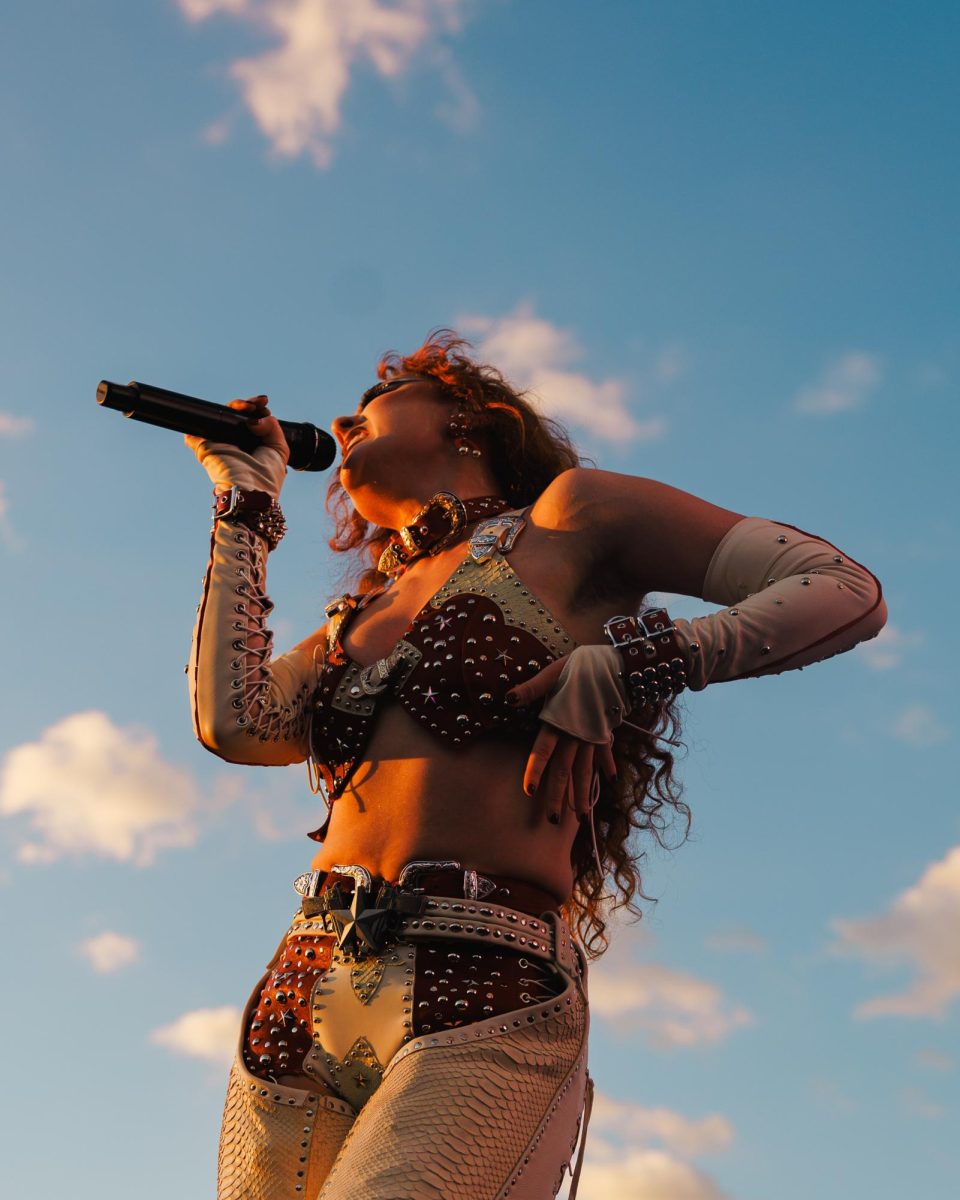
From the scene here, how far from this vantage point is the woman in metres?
3.16

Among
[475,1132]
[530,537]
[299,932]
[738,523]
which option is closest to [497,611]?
[530,537]

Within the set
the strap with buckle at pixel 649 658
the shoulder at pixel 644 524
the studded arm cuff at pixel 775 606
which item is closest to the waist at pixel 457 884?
the strap with buckle at pixel 649 658

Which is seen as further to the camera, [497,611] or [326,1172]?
[497,611]

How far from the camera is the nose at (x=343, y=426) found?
4.39m

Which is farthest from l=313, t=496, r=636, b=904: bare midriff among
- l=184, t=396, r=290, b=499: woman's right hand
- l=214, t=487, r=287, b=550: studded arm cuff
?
l=184, t=396, r=290, b=499: woman's right hand

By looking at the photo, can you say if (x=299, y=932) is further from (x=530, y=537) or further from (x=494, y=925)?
(x=530, y=537)

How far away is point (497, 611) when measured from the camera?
364 centimetres

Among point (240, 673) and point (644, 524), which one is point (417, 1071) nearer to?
point (240, 673)

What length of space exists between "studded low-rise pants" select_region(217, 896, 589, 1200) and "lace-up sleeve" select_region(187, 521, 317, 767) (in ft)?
1.95

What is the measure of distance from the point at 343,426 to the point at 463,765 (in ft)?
4.40

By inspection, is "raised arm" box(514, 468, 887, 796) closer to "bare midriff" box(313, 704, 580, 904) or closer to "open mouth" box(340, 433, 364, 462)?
"bare midriff" box(313, 704, 580, 904)

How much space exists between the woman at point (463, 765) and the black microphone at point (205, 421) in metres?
0.07

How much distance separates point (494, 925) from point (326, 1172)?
65 centimetres

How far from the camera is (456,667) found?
140 inches
